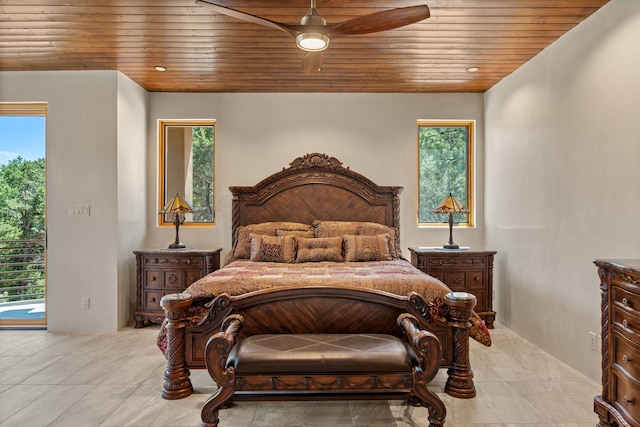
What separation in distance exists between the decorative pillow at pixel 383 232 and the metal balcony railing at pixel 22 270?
358cm

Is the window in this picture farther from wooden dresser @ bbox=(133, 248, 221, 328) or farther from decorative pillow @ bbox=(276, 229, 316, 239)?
wooden dresser @ bbox=(133, 248, 221, 328)

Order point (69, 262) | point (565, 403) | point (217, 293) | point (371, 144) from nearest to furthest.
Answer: point (565, 403) → point (217, 293) → point (69, 262) → point (371, 144)

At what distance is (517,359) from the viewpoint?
3326mm

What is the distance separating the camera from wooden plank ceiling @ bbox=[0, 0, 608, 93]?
2818mm

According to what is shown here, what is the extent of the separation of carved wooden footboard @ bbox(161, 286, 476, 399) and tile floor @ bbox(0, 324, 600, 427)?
215 millimetres

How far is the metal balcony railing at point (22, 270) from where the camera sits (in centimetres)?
417

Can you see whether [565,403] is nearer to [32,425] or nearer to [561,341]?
[561,341]

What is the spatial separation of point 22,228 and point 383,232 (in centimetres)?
402

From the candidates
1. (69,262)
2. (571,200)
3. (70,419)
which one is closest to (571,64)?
(571,200)

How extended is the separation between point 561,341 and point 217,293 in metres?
2.93

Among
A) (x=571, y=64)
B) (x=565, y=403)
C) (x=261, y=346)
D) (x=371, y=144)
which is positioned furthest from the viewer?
(x=371, y=144)

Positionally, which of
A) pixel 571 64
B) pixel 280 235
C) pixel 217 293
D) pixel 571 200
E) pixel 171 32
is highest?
pixel 171 32

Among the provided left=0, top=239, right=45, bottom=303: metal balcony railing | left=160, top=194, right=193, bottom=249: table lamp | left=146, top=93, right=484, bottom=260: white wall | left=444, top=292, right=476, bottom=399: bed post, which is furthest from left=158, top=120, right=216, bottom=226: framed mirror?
left=444, top=292, right=476, bottom=399: bed post

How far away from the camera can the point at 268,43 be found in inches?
133
